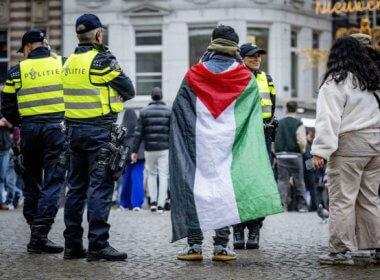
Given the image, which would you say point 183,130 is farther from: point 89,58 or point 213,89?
point 89,58

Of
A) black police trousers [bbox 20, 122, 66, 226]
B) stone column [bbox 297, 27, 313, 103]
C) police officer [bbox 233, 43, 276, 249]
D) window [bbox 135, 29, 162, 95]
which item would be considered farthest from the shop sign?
black police trousers [bbox 20, 122, 66, 226]

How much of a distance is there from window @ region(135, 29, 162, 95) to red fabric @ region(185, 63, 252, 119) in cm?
2255

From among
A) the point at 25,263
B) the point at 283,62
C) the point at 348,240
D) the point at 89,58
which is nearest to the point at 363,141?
the point at 348,240

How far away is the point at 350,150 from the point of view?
26.6 ft

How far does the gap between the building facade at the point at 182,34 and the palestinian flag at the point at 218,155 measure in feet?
70.1

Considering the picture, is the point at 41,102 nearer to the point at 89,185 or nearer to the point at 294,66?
the point at 89,185

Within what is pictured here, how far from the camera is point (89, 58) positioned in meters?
8.40

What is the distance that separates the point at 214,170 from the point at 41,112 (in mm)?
1942

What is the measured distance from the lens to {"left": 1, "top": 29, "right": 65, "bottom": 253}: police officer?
9180mm

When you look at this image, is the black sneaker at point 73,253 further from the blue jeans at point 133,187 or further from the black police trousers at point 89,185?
the blue jeans at point 133,187

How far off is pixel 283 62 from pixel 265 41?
84 centimetres

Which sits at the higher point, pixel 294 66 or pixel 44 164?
pixel 294 66

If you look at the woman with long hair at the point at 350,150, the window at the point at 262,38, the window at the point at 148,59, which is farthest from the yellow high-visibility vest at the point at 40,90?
the window at the point at 148,59

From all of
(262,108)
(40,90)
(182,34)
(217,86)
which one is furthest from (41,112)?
(182,34)
